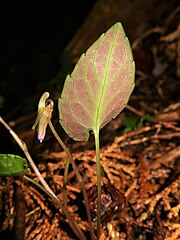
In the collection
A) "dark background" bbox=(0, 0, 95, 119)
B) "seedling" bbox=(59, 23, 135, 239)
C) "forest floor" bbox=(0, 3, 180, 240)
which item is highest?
"dark background" bbox=(0, 0, 95, 119)

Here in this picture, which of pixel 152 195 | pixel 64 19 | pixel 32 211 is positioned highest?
pixel 64 19

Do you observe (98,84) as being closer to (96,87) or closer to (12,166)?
(96,87)

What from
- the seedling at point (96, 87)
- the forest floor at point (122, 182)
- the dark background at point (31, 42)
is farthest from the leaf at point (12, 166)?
the dark background at point (31, 42)

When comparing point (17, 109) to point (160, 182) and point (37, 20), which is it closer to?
point (160, 182)

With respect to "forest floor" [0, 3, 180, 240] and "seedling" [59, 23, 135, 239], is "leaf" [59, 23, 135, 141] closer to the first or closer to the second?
"seedling" [59, 23, 135, 239]

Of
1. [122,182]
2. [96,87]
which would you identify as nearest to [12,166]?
[96,87]

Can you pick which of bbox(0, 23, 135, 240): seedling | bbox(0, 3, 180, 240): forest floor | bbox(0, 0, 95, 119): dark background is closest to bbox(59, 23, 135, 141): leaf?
bbox(0, 23, 135, 240): seedling

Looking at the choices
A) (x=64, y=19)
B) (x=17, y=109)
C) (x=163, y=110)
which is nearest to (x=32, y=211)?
(x=163, y=110)
